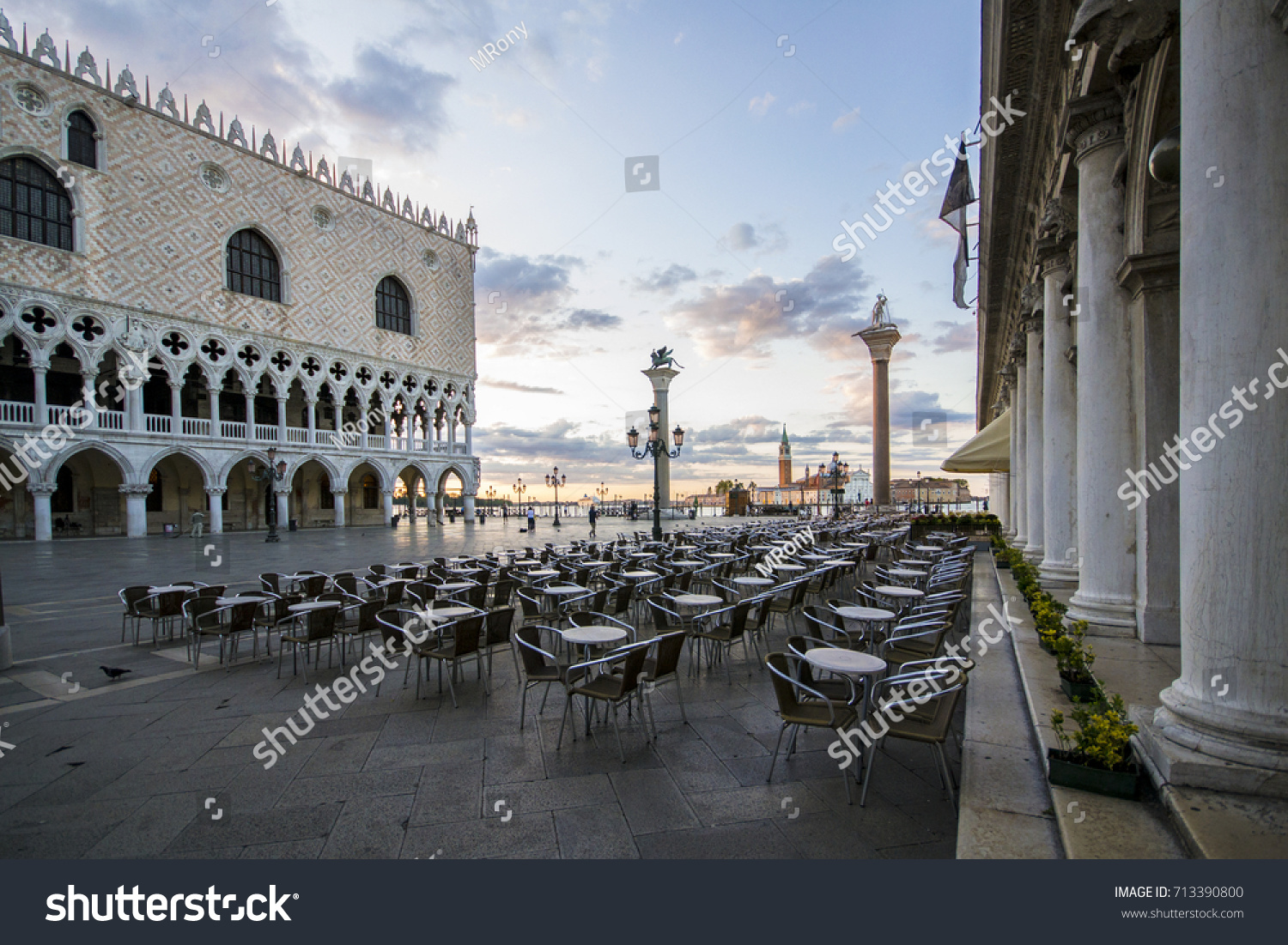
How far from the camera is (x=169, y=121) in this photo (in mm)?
27219

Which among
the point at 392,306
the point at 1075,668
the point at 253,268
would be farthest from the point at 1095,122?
the point at 392,306

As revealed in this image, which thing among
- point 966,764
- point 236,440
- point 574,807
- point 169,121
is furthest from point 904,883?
point 169,121

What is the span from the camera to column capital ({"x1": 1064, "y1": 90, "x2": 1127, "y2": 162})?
509 centimetres

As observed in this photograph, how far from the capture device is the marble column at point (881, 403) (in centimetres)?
2934

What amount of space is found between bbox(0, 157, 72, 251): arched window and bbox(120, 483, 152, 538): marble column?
9716 millimetres

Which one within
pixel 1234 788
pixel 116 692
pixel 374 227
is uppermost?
pixel 374 227

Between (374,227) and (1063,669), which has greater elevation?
(374,227)

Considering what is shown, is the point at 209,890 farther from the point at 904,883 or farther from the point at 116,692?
the point at 116,692

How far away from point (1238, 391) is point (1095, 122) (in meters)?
4.01

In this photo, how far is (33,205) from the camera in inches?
936

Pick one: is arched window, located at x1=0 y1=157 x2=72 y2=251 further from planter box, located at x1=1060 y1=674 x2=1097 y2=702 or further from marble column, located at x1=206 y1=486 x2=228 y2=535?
planter box, located at x1=1060 y1=674 x2=1097 y2=702

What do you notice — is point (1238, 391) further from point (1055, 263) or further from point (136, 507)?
point (136, 507)

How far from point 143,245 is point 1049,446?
33154 mm

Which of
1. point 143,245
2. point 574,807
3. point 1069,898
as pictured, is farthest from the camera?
point 143,245
